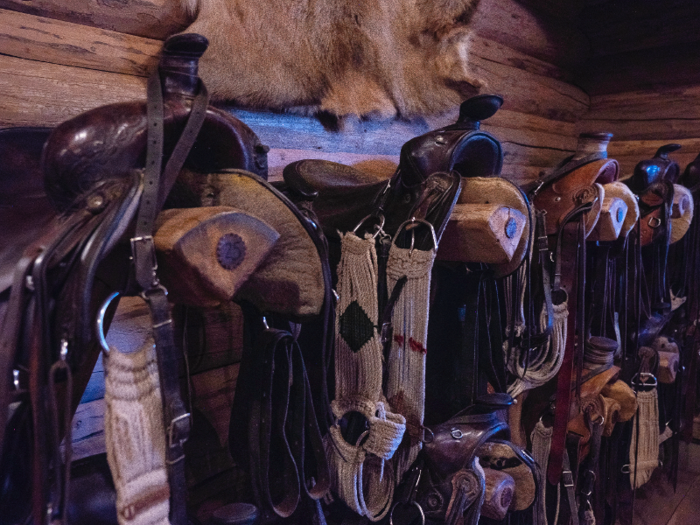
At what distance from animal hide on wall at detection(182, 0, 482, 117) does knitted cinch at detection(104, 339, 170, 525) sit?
27.0 inches

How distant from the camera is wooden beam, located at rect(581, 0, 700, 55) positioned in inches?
85.2

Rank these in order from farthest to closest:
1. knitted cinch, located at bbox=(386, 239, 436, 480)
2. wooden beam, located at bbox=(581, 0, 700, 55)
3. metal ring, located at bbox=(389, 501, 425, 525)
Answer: wooden beam, located at bbox=(581, 0, 700, 55), metal ring, located at bbox=(389, 501, 425, 525), knitted cinch, located at bbox=(386, 239, 436, 480)

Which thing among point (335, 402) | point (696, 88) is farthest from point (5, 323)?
point (696, 88)

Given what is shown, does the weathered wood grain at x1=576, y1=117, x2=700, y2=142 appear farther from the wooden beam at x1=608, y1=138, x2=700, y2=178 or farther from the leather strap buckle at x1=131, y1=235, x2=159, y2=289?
the leather strap buckle at x1=131, y1=235, x2=159, y2=289

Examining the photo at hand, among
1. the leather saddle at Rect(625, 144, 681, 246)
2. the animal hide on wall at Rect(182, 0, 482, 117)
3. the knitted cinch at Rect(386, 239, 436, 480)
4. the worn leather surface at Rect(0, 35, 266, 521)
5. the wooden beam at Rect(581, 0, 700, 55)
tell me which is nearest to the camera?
the worn leather surface at Rect(0, 35, 266, 521)

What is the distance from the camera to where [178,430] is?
0.57m

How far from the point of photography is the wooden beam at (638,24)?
2164 mm

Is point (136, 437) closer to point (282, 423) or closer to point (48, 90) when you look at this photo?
point (282, 423)

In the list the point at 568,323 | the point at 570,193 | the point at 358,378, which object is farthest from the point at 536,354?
the point at 358,378

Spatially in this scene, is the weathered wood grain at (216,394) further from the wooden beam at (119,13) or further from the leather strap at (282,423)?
the wooden beam at (119,13)

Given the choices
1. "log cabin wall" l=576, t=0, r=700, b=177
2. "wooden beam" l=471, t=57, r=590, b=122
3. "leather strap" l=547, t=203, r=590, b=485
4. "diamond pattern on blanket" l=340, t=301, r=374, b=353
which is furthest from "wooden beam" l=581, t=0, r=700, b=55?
"diamond pattern on blanket" l=340, t=301, r=374, b=353

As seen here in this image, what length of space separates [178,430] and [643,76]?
268 cm

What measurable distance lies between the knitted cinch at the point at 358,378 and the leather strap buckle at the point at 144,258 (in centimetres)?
38

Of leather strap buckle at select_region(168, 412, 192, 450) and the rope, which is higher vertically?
leather strap buckle at select_region(168, 412, 192, 450)
